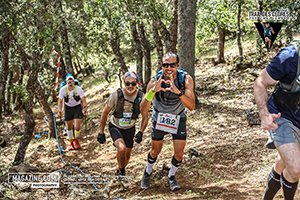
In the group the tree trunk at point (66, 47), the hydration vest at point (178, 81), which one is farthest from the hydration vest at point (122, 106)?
the tree trunk at point (66, 47)

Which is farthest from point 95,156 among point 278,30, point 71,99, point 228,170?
point 278,30

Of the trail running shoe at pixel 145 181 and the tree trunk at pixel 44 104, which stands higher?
the tree trunk at pixel 44 104

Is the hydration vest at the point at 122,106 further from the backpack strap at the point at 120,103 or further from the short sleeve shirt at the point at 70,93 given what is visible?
the short sleeve shirt at the point at 70,93

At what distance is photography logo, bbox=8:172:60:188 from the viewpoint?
321 inches

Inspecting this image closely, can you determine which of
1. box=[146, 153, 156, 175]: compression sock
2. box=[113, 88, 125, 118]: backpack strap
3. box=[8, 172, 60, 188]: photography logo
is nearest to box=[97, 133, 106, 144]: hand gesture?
box=[113, 88, 125, 118]: backpack strap

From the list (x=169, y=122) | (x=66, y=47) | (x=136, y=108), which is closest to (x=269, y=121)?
(x=169, y=122)

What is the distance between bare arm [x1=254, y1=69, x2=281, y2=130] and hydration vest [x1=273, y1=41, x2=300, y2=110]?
185mm

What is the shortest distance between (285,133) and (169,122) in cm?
253

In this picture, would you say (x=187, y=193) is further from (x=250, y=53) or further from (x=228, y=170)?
(x=250, y=53)

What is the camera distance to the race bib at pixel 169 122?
6.64 m

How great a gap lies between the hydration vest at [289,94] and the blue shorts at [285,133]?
0.17 metres

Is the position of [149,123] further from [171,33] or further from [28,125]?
[28,125]

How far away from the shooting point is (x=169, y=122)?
664cm

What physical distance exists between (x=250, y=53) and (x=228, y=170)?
14.0 metres
